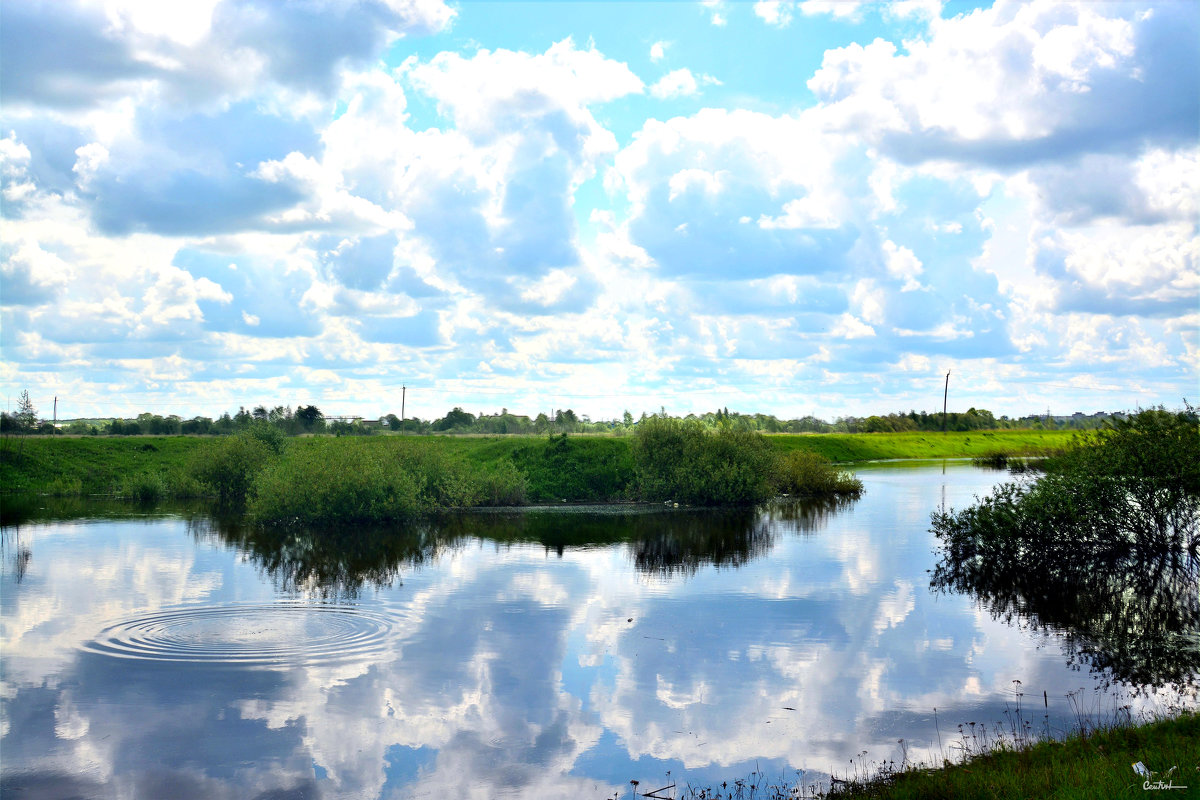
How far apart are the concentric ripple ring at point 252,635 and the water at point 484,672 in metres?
0.09

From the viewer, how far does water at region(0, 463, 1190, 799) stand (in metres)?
12.8

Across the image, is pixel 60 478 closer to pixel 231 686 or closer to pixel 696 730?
pixel 231 686

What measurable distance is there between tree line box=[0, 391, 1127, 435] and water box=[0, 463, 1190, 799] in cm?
2986

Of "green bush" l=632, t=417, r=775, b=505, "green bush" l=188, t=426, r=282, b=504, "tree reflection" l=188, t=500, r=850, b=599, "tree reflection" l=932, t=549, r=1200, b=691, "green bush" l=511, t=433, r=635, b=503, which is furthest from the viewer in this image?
"green bush" l=511, t=433, r=635, b=503

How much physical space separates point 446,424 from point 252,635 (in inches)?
3948

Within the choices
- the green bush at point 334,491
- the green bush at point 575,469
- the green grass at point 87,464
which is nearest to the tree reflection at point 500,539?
the green bush at point 334,491

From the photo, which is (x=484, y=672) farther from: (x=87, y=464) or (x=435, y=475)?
(x=87, y=464)

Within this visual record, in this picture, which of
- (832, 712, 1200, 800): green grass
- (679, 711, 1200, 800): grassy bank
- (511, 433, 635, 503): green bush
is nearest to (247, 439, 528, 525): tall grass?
(511, 433, 635, 503): green bush

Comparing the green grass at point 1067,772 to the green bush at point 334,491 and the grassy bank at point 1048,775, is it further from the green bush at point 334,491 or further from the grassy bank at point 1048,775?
the green bush at point 334,491

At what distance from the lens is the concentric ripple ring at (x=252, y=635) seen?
1823 centimetres

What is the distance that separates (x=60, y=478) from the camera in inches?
2320

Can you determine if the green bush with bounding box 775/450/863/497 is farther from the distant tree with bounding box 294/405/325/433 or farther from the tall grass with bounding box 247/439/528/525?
the distant tree with bounding box 294/405/325/433

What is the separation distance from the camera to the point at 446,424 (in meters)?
119

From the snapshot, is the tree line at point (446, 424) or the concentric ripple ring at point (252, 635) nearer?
the concentric ripple ring at point (252, 635)
